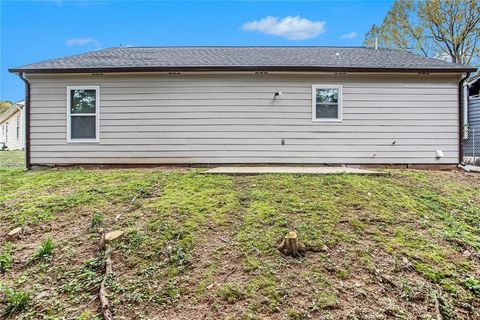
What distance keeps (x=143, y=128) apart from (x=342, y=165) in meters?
5.26

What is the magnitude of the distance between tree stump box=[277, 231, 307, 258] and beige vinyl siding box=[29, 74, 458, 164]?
15.3ft

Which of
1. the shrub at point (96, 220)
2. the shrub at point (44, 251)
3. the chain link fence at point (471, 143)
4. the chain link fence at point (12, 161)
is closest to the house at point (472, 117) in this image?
the chain link fence at point (471, 143)

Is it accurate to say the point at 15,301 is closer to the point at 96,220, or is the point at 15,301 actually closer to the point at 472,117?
the point at 96,220

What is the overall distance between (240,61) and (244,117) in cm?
164

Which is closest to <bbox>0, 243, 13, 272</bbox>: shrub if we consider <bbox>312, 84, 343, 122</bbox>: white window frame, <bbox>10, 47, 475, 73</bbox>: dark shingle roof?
<bbox>10, 47, 475, 73</bbox>: dark shingle roof

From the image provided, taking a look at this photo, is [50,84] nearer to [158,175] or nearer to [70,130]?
[70,130]

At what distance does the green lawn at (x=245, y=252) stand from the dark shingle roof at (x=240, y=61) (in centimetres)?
355

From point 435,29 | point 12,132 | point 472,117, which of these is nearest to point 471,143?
point 472,117

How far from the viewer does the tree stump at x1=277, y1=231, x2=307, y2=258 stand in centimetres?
346

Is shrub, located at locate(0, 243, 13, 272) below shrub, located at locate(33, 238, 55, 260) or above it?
below

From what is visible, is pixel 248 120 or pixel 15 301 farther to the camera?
pixel 248 120

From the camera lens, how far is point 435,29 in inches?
778

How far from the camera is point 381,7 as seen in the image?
65.2 feet

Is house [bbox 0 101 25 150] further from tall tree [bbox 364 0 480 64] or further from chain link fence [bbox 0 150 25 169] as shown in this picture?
tall tree [bbox 364 0 480 64]
